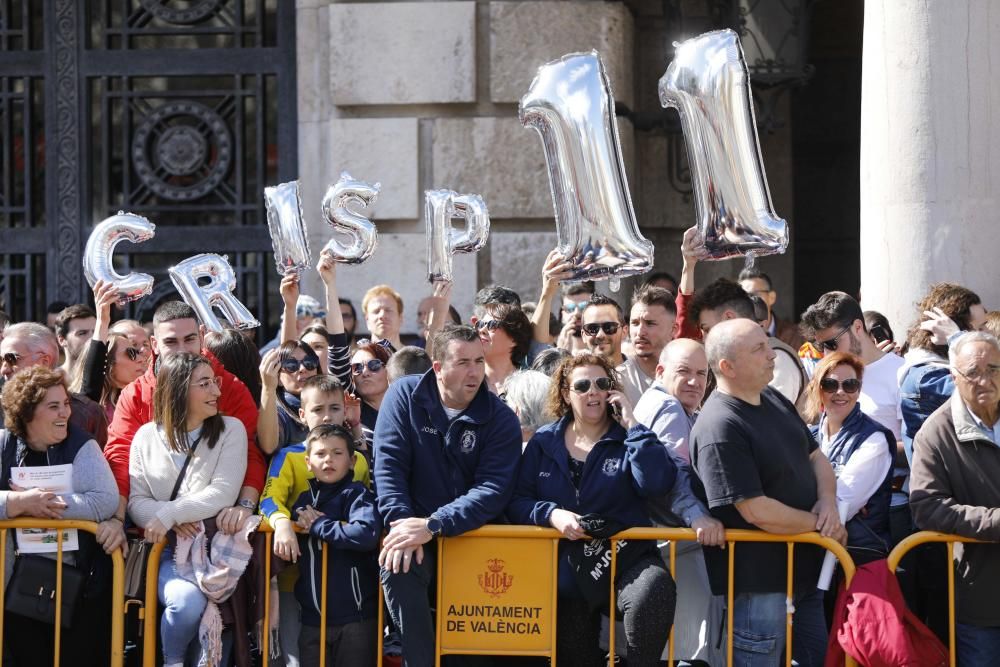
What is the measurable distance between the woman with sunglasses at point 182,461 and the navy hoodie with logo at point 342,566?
0.33 meters

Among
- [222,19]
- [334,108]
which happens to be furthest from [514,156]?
[222,19]

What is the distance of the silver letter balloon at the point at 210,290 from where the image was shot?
6.73 meters

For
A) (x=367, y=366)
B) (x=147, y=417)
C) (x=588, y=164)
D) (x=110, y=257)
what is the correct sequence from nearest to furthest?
(x=147, y=417)
(x=588, y=164)
(x=367, y=366)
(x=110, y=257)

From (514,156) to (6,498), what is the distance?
160 inches

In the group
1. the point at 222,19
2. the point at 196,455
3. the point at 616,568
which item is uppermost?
the point at 222,19

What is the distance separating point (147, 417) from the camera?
6.00m

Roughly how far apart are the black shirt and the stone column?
6.74 ft

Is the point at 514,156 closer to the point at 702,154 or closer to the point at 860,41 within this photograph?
the point at 702,154

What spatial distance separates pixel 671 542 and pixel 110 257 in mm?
2995

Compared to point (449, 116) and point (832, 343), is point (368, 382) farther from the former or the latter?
point (449, 116)

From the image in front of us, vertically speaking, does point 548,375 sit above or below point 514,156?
below

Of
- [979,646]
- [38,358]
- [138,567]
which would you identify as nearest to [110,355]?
[38,358]

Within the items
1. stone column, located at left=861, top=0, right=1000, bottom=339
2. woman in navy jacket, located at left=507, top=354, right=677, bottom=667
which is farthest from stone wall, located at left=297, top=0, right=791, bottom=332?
woman in navy jacket, located at left=507, top=354, right=677, bottom=667

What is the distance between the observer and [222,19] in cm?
929
